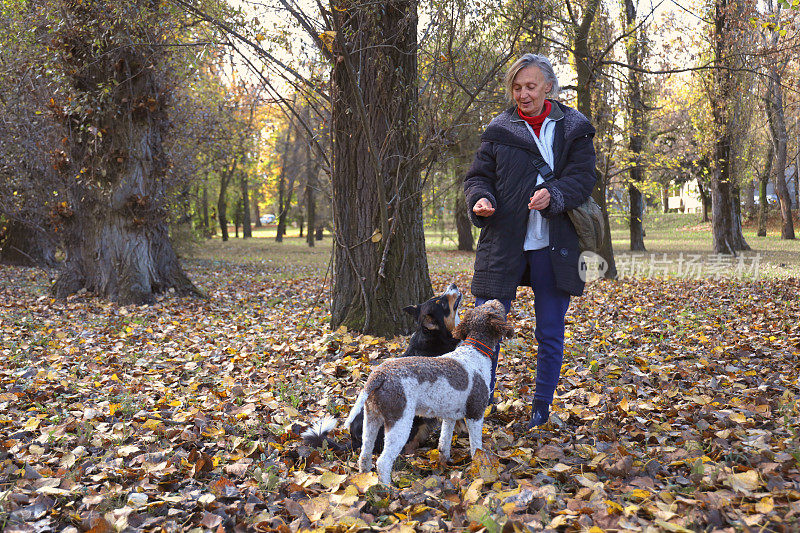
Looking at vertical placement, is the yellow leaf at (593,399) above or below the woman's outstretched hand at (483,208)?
below

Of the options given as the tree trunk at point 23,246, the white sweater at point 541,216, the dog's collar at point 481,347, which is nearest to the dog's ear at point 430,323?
the dog's collar at point 481,347

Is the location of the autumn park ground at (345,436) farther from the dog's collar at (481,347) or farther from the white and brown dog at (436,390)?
the dog's collar at (481,347)

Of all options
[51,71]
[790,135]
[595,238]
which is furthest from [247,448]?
[790,135]

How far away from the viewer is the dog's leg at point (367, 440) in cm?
321

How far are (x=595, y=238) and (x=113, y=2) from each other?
7568mm

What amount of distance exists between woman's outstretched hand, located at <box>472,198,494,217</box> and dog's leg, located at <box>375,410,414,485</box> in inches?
54.8

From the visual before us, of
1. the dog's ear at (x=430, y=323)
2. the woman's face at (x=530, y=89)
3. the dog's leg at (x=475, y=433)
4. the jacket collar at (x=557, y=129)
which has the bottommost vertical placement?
the dog's leg at (x=475, y=433)

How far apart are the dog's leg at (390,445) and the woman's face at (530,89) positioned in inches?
86.5

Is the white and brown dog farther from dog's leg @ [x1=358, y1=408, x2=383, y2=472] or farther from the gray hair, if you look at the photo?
→ the gray hair

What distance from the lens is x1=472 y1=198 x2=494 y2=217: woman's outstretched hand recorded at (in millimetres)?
3652

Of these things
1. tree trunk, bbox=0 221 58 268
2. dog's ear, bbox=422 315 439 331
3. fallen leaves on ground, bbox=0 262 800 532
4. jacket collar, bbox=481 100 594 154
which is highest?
jacket collar, bbox=481 100 594 154

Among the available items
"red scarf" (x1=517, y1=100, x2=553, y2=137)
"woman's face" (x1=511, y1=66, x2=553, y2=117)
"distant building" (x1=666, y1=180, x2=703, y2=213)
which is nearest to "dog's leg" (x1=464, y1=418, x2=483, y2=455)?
"red scarf" (x1=517, y1=100, x2=553, y2=137)

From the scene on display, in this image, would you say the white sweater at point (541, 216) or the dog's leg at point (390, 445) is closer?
the dog's leg at point (390, 445)

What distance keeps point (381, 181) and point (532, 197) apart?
Result: 9.81 ft
